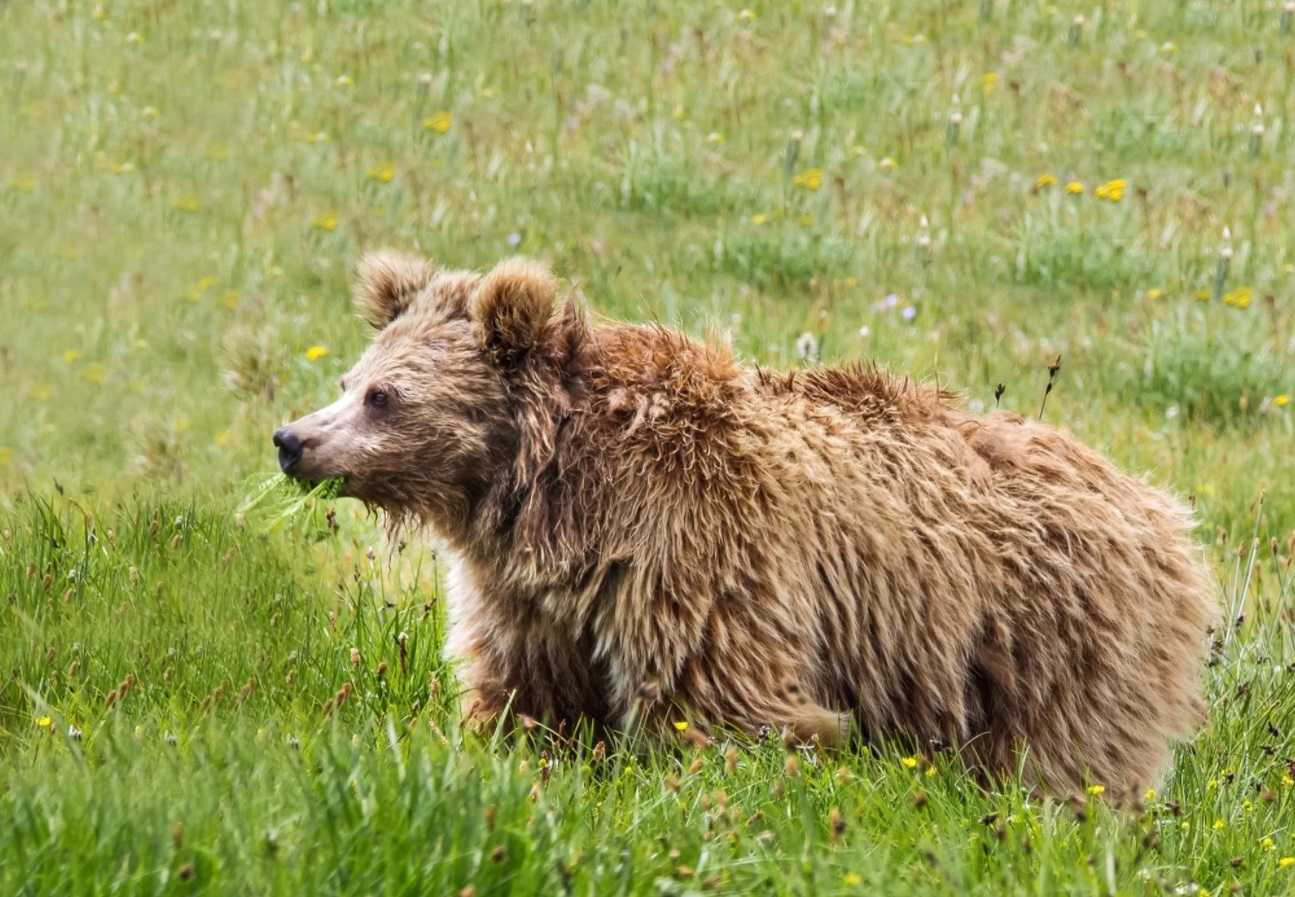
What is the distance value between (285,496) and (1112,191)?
6.58 metres

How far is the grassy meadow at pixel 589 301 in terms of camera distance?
122 inches

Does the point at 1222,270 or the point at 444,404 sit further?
the point at 1222,270

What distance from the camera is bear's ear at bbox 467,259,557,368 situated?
13.8 ft

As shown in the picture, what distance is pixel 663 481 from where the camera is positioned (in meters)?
4.17

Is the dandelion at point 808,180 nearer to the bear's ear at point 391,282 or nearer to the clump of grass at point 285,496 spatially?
the clump of grass at point 285,496

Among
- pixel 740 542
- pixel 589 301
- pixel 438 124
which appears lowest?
pixel 589 301

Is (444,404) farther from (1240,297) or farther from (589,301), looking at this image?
(1240,297)

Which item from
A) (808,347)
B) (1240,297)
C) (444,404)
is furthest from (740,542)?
(1240,297)

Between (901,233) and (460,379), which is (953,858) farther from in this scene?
(901,233)

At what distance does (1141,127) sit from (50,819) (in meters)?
9.32

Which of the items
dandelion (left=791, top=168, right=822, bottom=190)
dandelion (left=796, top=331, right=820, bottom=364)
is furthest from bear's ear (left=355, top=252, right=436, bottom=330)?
dandelion (left=791, top=168, right=822, bottom=190)

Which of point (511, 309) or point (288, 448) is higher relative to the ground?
point (511, 309)

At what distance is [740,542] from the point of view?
4.14 m

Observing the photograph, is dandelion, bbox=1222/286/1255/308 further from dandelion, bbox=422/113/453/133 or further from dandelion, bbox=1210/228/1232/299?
dandelion, bbox=422/113/453/133
